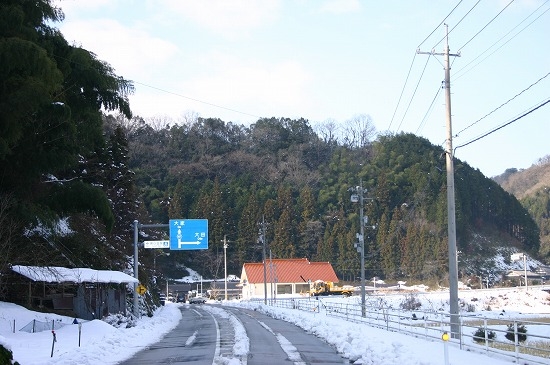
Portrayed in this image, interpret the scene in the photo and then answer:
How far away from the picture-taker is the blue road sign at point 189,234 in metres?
37.1

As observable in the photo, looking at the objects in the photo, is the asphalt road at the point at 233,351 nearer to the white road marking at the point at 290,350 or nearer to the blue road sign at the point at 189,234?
the white road marking at the point at 290,350

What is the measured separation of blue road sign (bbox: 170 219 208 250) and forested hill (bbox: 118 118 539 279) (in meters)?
51.5

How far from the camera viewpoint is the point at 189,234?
37.2 m

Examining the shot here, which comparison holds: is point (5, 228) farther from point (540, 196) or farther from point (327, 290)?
point (540, 196)

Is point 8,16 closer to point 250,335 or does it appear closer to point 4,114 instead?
point 4,114

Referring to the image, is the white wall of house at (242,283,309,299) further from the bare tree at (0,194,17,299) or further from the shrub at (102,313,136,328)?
the bare tree at (0,194,17,299)

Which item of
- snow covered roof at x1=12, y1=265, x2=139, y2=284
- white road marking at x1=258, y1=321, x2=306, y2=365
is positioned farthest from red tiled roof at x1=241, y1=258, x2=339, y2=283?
white road marking at x1=258, y1=321, x2=306, y2=365

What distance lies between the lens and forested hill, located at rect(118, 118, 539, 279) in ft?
305

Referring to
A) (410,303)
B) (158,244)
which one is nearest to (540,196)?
(410,303)

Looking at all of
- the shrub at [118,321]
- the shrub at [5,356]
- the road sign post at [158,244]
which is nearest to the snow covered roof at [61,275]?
the shrub at [118,321]

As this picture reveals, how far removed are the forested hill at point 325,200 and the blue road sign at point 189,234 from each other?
51.5 m

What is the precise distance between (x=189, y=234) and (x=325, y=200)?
6746 cm

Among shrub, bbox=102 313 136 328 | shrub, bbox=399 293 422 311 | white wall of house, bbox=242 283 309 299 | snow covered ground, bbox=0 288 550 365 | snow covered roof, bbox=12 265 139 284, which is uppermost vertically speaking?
snow covered roof, bbox=12 265 139 284

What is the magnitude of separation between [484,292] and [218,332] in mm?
42736
